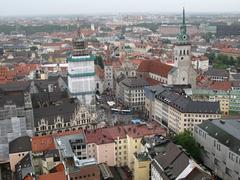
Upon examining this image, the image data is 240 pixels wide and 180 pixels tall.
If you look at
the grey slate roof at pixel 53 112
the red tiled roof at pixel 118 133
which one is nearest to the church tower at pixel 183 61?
the grey slate roof at pixel 53 112

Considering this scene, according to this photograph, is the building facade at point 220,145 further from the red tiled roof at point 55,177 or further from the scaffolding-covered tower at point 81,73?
the scaffolding-covered tower at point 81,73

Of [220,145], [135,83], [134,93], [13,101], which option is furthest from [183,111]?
[13,101]

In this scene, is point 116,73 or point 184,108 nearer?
point 184,108

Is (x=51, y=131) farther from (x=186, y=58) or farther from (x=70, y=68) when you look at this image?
(x=186, y=58)

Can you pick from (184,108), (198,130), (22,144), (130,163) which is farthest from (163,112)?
(22,144)

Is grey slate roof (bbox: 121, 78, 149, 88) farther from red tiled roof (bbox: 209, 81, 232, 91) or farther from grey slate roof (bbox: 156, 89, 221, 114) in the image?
grey slate roof (bbox: 156, 89, 221, 114)

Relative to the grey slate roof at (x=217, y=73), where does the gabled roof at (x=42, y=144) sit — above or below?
below

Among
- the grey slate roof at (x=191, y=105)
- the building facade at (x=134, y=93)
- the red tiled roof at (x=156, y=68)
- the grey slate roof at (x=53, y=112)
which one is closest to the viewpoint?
the grey slate roof at (x=191, y=105)
